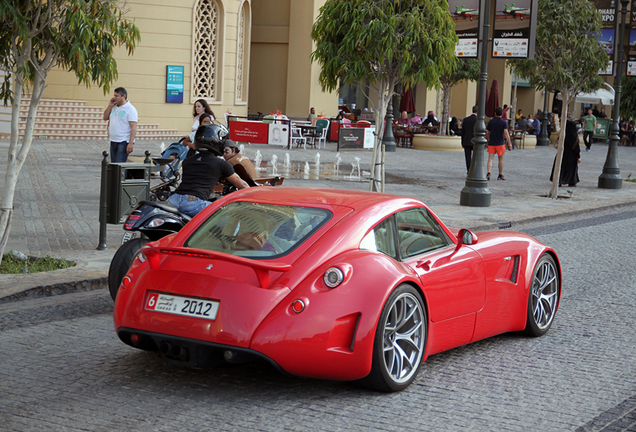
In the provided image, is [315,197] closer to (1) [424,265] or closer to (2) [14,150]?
(1) [424,265]

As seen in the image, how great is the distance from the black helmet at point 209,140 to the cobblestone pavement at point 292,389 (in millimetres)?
1716

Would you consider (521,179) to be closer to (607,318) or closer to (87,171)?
(87,171)

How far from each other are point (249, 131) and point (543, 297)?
22893mm

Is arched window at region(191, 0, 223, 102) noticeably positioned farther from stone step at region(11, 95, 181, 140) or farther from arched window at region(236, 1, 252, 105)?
stone step at region(11, 95, 181, 140)

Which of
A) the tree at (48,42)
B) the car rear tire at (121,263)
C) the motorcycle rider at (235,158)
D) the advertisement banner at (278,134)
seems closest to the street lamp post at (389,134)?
the advertisement banner at (278,134)

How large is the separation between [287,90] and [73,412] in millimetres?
33909

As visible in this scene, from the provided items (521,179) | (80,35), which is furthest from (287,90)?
(80,35)

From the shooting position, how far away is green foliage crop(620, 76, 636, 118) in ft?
89.4

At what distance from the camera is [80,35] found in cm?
730

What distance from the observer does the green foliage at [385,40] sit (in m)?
12.7

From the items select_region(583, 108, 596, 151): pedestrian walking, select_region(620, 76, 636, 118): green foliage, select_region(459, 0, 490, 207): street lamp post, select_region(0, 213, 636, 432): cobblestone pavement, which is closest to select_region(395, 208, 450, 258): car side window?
select_region(0, 213, 636, 432): cobblestone pavement

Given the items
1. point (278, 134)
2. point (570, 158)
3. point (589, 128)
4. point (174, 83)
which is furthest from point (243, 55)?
point (589, 128)

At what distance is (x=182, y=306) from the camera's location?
4.47 metres

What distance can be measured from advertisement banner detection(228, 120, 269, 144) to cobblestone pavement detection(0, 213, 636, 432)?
2189cm
